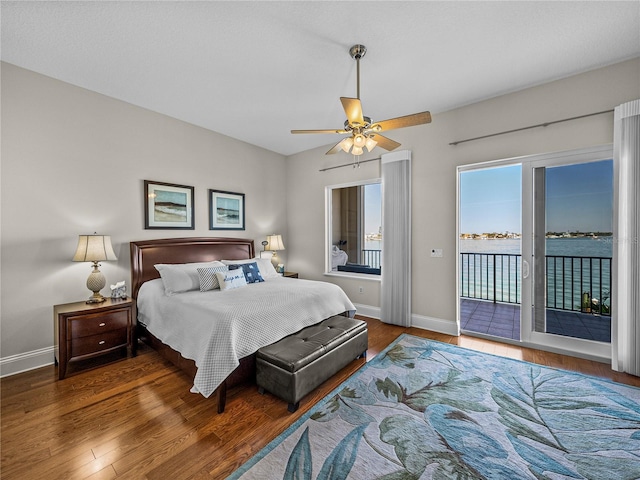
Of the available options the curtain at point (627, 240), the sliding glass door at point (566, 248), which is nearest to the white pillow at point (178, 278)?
the sliding glass door at point (566, 248)

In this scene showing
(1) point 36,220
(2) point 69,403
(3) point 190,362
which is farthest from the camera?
(1) point 36,220

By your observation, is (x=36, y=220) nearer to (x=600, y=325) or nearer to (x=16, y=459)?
(x=16, y=459)

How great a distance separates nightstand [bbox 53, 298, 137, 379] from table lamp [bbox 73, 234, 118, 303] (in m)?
0.16

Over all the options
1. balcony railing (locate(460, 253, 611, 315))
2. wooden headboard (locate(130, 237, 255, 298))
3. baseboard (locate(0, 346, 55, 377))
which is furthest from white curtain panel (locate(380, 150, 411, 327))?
baseboard (locate(0, 346, 55, 377))

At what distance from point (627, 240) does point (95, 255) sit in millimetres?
5340

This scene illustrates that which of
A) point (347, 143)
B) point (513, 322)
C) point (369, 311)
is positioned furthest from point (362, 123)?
point (513, 322)

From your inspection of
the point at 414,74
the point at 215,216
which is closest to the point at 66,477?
the point at 215,216

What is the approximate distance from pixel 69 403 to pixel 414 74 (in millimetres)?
4386

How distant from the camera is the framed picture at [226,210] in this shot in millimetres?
4355

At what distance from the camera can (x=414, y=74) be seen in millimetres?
2875

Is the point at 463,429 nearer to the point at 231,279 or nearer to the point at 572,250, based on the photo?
the point at 572,250

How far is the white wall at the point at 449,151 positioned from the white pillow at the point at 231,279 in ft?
6.62

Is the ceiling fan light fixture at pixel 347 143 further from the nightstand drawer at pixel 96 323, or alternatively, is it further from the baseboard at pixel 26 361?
the baseboard at pixel 26 361

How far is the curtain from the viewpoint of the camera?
2580 millimetres
